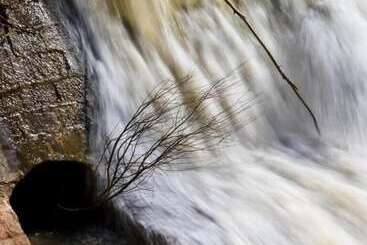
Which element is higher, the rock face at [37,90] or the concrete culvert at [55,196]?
the rock face at [37,90]

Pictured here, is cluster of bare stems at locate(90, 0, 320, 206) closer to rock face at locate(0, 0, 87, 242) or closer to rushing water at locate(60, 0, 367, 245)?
rushing water at locate(60, 0, 367, 245)

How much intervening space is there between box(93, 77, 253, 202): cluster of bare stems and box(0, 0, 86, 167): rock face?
0.24 metres

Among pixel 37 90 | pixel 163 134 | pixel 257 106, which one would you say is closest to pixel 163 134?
pixel 163 134

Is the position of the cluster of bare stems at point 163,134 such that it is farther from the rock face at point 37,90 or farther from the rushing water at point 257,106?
the rock face at point 37,90

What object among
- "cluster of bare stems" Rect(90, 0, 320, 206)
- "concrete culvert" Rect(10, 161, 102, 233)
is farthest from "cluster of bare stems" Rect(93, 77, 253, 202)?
"concrete culvert" Rect(10, 161, 102, 233)

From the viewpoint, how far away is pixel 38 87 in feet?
13.8

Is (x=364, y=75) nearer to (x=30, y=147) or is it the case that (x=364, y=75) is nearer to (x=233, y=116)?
(x=233, y=116)

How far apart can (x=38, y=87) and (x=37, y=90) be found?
0.7 inches

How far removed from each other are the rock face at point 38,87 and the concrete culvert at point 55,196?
0.15m

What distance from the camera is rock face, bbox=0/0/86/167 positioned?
13.6 feet

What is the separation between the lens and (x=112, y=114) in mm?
4355

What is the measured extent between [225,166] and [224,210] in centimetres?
53

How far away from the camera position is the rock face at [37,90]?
412 cm

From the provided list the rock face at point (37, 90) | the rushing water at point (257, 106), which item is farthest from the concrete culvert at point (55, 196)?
the rushing water at point (257, 106)
